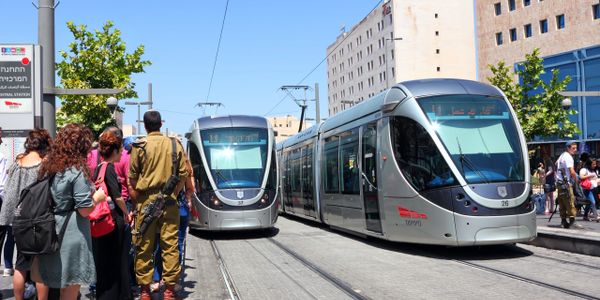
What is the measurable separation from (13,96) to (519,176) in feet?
27.0

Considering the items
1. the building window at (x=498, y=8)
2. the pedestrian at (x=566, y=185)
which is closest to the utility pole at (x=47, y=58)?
the pedestrian at (x=566, y=185)

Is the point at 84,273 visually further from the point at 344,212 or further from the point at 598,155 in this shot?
the point at 598,155

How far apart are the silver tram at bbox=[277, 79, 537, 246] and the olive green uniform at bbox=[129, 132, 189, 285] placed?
458 cm

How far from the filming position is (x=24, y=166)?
557cm

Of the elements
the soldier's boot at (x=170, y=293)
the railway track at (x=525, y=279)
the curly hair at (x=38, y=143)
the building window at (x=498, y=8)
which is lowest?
the railway track at (x=525, y=279)

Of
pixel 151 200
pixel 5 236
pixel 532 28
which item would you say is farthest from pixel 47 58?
pixel 532 28

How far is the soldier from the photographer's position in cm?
601

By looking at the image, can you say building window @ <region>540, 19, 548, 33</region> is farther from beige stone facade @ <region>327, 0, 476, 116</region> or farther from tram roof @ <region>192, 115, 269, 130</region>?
tram roof @ <region>192, 115, 269, 130</region>

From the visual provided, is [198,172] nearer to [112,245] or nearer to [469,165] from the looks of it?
[469,165]

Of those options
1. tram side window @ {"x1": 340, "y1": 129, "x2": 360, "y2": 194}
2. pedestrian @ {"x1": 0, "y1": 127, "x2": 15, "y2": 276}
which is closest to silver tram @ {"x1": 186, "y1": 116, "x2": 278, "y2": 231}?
tram side window @ {"x1": 340, "y1": 129, "x2": 360, "y2": 194}

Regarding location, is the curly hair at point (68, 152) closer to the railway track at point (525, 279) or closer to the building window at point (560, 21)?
the railway track at point (525, 279)

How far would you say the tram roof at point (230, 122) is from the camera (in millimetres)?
13766

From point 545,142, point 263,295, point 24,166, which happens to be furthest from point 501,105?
point 545,142

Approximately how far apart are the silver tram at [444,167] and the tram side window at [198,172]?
346 centimetres
